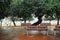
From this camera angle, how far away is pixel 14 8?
50.5 ft

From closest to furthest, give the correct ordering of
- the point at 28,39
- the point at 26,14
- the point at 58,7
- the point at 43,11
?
the point at 28,39
the point at 58,7
the point at 43,11
the point at 26,14

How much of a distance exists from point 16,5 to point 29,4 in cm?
128

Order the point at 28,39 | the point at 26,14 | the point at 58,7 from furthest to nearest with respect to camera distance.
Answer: the point at 26,14 → the point at 58,7 → the point at 28,39

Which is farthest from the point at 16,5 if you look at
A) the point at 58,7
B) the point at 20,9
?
the point at 58,7

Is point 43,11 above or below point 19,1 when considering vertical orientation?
below

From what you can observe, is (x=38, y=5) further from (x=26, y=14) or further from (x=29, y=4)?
(x=26, y=14)

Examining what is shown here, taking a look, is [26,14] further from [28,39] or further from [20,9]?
[28,39]

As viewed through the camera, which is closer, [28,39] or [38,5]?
[28,39]

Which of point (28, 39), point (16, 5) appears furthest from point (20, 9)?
point (28, 39)

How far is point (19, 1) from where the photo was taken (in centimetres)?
1374

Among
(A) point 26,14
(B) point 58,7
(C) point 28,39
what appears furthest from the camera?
(A) point 26,14

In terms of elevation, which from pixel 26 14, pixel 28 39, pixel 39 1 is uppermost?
pixel 39 1

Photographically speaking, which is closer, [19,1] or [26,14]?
[19,1]

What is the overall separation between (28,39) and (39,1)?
4523 millimetres
